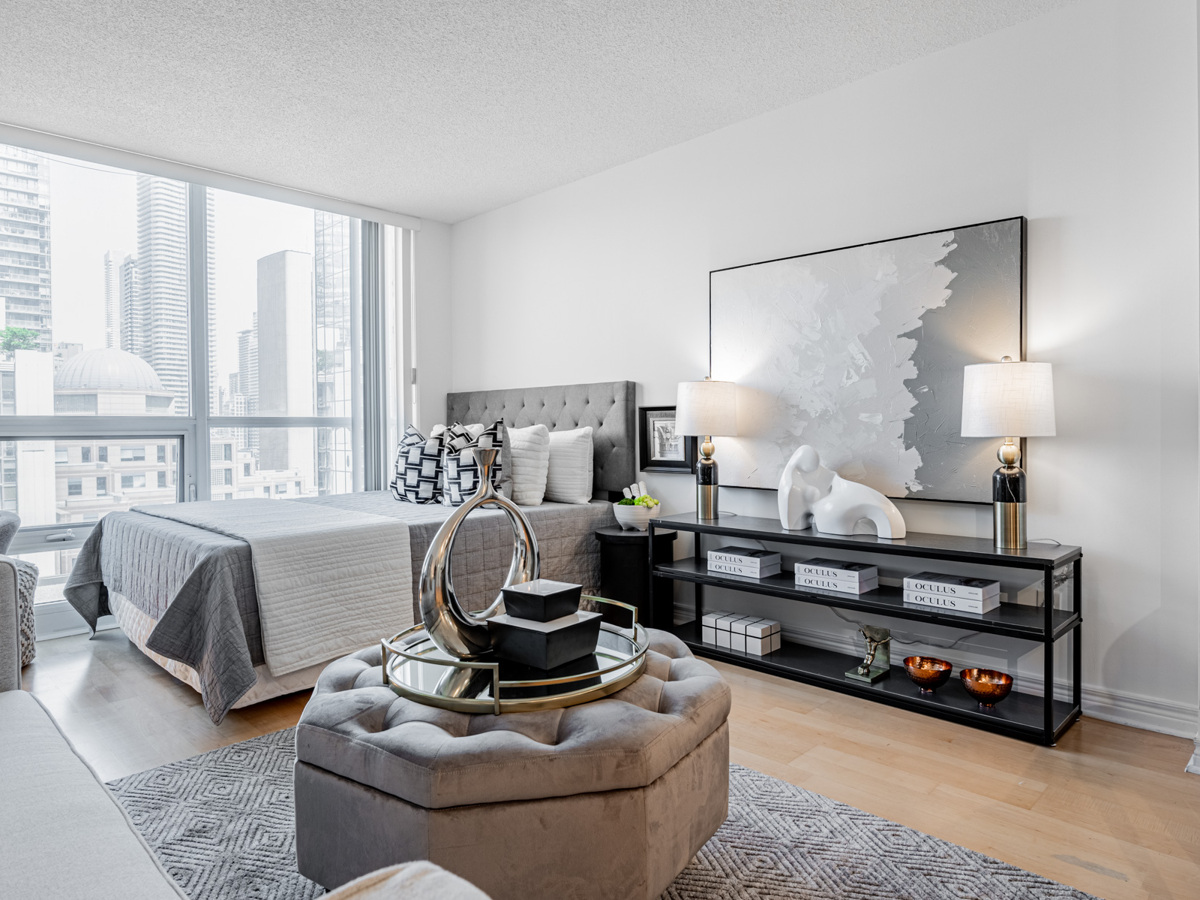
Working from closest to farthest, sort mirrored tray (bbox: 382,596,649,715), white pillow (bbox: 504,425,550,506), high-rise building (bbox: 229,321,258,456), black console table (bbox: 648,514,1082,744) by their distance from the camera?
mirrored tray (bbox: 382,596,649,715) → black console table (bbox: 648,514,1082,744) → white pillow (bbox: 504,425,550,506) → high-rise building (bbox: 229,321,258,456)

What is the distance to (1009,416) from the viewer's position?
2.38 meters

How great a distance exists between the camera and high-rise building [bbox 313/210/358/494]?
4.69m

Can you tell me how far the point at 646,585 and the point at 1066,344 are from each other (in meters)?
2.04

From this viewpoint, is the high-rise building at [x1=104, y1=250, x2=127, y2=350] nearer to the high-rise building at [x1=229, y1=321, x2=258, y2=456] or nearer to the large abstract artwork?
the high-rise building at [x1=229, y1=321, x2=258, y2=456]

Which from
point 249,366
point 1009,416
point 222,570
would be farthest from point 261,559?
point 1009,416

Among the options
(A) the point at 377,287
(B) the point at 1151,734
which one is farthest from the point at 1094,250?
(A) the point at 377,287

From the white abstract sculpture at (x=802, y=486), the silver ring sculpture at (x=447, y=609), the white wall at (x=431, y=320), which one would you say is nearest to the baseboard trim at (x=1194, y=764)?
the white abstract sculpture at (x=802, y=486)

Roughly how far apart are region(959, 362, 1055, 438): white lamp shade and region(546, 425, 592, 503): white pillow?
202 centimetres

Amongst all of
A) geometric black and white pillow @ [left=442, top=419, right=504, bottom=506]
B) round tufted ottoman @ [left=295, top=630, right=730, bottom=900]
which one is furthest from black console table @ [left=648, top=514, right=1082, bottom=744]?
round tufted ottoman @ [left=295, top=630, right=730, bottom=900]

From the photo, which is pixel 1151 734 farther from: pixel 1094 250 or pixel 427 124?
pixel 427 124

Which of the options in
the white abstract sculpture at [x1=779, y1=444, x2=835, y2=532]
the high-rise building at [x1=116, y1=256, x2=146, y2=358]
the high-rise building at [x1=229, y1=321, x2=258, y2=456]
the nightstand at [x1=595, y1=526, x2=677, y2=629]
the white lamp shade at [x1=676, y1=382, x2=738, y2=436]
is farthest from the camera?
the high-rise building at [x1=229, y1=321, x2=258, y2=456]

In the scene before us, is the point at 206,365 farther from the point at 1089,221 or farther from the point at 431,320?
the point at 1089,221

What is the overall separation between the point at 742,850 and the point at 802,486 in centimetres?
158

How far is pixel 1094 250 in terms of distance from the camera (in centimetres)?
248
